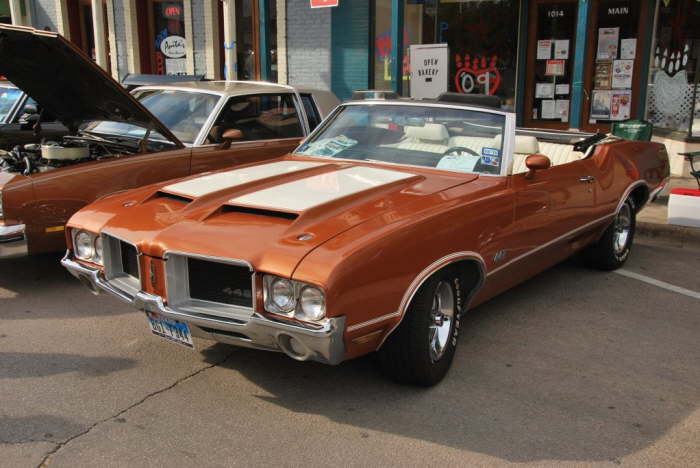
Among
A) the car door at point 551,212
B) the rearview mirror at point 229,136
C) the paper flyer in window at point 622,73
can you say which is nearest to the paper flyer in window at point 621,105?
the paper flyer in window at point 622,73

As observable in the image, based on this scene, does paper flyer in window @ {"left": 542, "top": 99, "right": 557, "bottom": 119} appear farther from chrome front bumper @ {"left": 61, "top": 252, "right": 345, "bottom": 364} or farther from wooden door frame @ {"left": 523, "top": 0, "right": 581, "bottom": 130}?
chrome front bumper @ {"left": 61, "top": 252, "right": 345, "bottom": 364}

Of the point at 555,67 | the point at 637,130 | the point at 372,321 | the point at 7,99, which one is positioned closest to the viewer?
the point at 372,321

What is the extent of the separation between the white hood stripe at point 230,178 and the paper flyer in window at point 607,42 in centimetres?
817

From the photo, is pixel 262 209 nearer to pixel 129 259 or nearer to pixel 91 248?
pixel 129 259

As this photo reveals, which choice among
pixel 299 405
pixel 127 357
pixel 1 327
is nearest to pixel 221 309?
pixel 299 405

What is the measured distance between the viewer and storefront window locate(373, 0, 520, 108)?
12.2 metres

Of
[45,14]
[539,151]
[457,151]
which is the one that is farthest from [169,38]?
[457,151]

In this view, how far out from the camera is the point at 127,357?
13.8 ft

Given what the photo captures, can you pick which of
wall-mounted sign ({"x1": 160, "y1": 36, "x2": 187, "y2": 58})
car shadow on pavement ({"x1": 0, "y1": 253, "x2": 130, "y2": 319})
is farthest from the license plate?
wall-mounted sign ({"x1": 160, "y1": 36, "x2": 187, "y2": 58})

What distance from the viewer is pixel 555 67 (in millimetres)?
11984

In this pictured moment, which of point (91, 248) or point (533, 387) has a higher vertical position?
point (91, 248)

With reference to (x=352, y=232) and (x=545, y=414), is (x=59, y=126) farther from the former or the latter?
(x=545, y=414)

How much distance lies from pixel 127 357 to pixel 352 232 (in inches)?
68.7

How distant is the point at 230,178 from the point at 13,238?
1.82 meters
